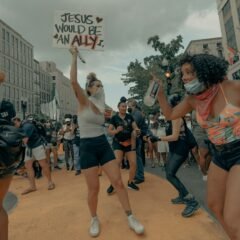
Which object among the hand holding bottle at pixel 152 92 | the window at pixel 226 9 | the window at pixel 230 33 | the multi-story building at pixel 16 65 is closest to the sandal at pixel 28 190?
the hand holding bottle at pixel 152 92

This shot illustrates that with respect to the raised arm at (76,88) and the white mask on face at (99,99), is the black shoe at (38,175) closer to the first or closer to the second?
the white mask on face at (99,99)

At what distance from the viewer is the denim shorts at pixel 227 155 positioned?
7.21 feet

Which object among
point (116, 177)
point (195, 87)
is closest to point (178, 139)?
point (116, 177)

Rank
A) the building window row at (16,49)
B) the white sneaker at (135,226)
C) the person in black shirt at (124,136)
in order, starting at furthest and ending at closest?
1. the building window row at (16,49)
2. the person in black shirt at (124,136)
3. the white sneaker at (135,226)

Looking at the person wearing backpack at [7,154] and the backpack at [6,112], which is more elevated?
the backpack at [6,112]

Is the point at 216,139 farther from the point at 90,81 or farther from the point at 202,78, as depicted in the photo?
the point at 90,81

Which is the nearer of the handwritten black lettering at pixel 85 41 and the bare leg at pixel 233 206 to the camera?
the bare leg at pixel 233 206

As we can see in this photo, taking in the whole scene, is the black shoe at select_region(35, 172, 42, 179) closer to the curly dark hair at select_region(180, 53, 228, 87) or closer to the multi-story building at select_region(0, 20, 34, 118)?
the curly dark hair at select_region(180, 53, 228, 87)

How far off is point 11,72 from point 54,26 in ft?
231

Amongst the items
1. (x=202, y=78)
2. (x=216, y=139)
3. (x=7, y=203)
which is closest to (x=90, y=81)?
(x=202, y=78)

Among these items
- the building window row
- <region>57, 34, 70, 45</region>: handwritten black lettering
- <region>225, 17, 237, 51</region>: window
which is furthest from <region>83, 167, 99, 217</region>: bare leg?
the building window row

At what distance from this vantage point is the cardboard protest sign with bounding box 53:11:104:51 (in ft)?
14.3

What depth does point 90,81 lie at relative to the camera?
401 cm

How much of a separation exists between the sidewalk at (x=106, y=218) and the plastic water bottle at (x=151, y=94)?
1714 mm
